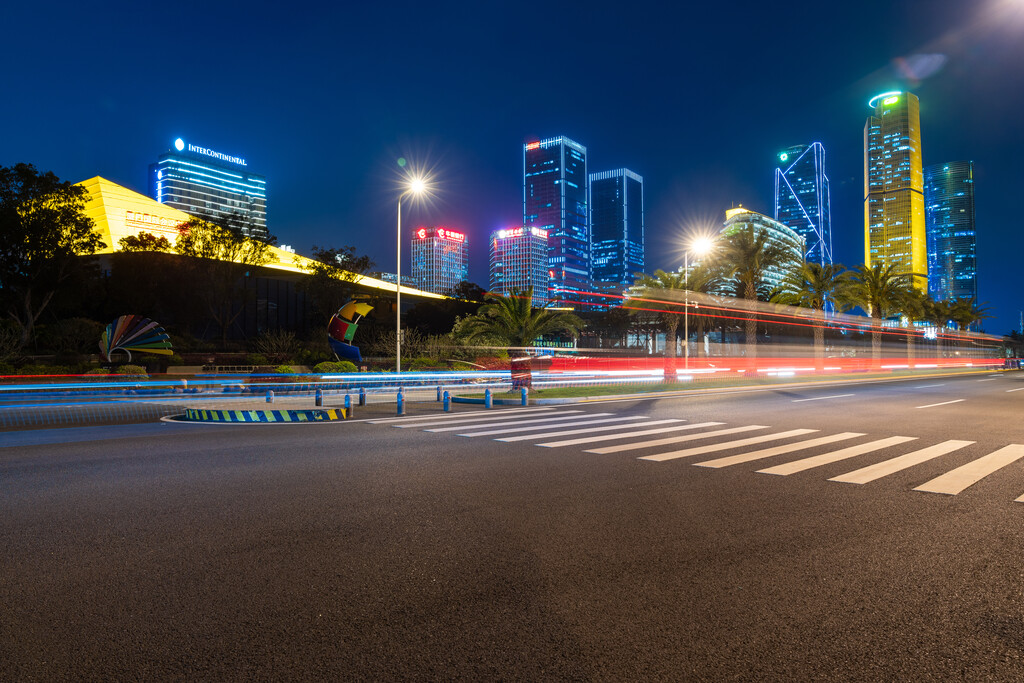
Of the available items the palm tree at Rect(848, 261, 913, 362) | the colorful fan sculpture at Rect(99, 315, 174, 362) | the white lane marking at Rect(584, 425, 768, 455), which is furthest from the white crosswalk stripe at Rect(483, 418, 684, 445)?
the palm tree at Rect(848, 261, 913, 362)

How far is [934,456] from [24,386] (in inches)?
1033

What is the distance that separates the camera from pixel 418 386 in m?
29.7

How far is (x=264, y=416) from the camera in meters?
15.4

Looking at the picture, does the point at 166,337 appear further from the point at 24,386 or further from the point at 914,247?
the point at 914,247

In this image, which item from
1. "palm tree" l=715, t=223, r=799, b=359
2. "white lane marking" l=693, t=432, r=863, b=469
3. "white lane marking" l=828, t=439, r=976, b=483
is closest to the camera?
"white lane marking" l=828, t=439, r=976, b=483

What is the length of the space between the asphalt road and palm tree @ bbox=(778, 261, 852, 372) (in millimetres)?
37505

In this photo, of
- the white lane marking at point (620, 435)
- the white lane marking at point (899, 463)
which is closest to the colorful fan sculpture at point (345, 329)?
the white lane marking at point (620, 435)

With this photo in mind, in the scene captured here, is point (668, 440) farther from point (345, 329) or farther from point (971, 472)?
point (345, 329)

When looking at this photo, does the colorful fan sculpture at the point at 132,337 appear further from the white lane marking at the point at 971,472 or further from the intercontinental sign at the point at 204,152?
the intercontinental sign at the point at 204,152

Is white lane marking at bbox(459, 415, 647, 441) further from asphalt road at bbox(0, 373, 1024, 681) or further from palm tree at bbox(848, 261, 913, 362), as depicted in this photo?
palm tree at bbox(848, 261, 913, 362)

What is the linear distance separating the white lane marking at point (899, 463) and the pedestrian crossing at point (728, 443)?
1cm

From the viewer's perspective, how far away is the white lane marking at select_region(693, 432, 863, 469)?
9328 millimetres

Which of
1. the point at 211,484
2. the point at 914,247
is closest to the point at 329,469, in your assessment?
the point at 211,484

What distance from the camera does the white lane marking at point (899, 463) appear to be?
326 inches
